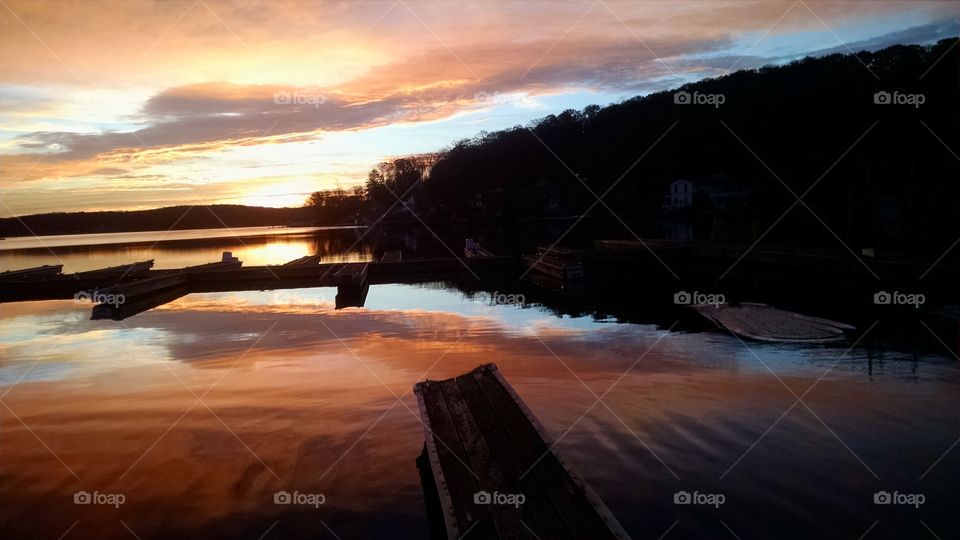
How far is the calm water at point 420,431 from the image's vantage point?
22.2ft

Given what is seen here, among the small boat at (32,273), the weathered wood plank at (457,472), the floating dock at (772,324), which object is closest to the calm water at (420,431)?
the weathered wood plank at (457,472)

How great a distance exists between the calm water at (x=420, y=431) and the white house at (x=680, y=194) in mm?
112125

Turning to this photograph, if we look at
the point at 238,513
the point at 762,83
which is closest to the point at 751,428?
the point at 238,513

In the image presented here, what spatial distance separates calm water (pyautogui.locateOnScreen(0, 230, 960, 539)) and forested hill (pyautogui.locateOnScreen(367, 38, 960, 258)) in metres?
10.9

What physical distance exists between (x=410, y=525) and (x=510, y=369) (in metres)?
7.14

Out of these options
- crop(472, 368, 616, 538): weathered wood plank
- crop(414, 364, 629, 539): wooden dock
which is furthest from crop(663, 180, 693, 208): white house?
crop(414, 364, 629, 539): wooden dock

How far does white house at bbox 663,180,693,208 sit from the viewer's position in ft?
401

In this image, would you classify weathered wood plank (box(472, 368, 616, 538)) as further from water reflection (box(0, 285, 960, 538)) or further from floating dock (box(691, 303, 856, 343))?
floating dock (box(691, 303, 856, 343))

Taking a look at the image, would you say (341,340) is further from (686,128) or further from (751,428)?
(686,128)

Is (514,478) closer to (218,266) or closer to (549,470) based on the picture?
(549,470)

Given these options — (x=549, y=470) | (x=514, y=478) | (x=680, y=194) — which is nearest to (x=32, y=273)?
(x=514, y=478)

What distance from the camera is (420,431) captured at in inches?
370

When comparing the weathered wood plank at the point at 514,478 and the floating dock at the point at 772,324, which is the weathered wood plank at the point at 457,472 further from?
the floating dock at the point at 772,324

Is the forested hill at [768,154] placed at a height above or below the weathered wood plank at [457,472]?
above
